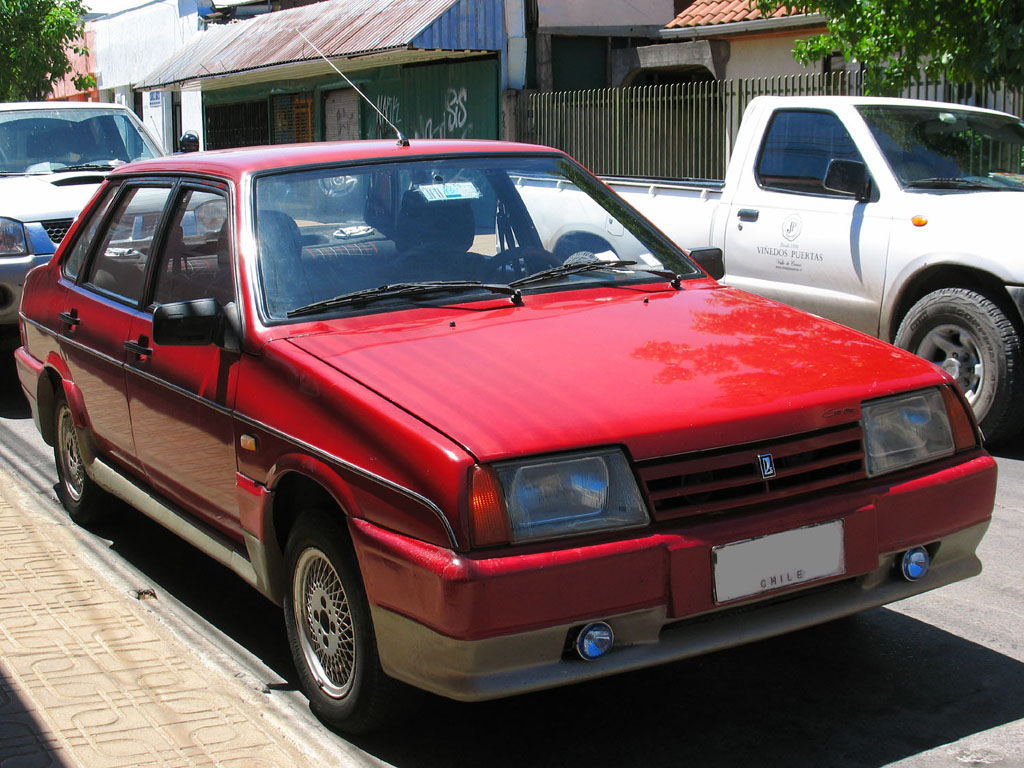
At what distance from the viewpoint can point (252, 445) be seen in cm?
371

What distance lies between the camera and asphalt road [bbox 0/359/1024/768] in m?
3.38

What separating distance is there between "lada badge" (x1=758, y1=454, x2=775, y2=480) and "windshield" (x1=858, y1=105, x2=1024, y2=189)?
4.44 meters

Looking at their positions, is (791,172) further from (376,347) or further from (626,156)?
(626,156)

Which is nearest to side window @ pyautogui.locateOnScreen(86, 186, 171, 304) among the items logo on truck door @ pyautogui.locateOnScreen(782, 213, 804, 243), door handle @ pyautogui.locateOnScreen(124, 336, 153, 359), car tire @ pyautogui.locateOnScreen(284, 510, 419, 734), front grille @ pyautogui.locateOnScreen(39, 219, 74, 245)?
door handle @ pyautogui.locateOnScreen(124, 336, 153, 359)

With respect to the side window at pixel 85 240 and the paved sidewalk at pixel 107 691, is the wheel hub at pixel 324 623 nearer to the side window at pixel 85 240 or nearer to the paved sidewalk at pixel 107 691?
the paved sidewalk at pixel 107 691

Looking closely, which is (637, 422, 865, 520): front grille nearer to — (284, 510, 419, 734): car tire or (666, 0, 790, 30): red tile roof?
(284, 510, 419, 734): car tire

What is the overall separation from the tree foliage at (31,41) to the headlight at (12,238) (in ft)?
50.2

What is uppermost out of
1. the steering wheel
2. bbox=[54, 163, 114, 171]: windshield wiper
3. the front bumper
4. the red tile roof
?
the red tile roof

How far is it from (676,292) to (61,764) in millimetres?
2415

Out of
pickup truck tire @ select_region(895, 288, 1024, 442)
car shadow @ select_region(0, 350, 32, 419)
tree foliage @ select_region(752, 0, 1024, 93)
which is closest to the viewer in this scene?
pickup truck tire @ select_region(895, 288, 1024, 442)

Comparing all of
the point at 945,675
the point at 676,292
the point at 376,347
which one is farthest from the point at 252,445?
the point at 945,675

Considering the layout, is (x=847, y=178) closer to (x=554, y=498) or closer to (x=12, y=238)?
(x=554, y=498)

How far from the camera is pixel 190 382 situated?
414cm

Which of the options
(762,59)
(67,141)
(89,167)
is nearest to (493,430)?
(89,167)
